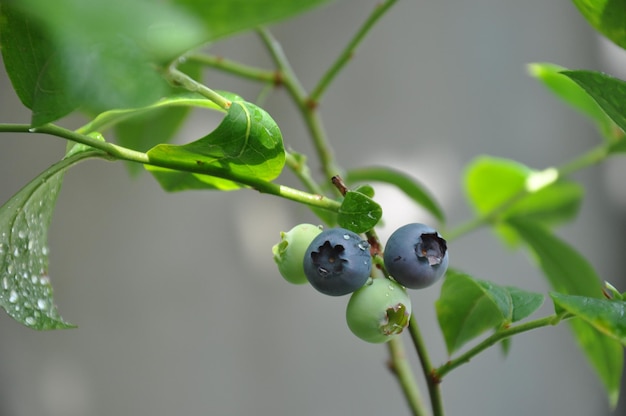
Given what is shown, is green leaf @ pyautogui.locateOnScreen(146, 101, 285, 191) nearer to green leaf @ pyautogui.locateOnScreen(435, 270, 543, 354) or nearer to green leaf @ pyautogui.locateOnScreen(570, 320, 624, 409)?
green leaf @ pyautogui.locateOnScreen(435, 270, 543, 354)

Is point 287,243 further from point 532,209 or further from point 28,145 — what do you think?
point 28,145

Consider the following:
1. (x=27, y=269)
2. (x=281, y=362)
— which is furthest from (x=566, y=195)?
(x=27, y=269)

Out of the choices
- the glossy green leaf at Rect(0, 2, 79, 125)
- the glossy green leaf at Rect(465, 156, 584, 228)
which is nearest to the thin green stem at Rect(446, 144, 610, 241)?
the glossy green leaf at Rect(465, 156, 584, 228)

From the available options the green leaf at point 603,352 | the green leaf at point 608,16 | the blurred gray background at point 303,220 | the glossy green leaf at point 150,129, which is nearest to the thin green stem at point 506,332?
the green leaf at point 608,16

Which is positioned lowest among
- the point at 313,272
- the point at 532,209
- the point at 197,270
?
the point at 313,272

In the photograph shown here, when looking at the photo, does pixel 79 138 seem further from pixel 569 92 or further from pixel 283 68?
pixel 569 92

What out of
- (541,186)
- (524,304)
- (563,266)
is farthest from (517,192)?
(524,304)
